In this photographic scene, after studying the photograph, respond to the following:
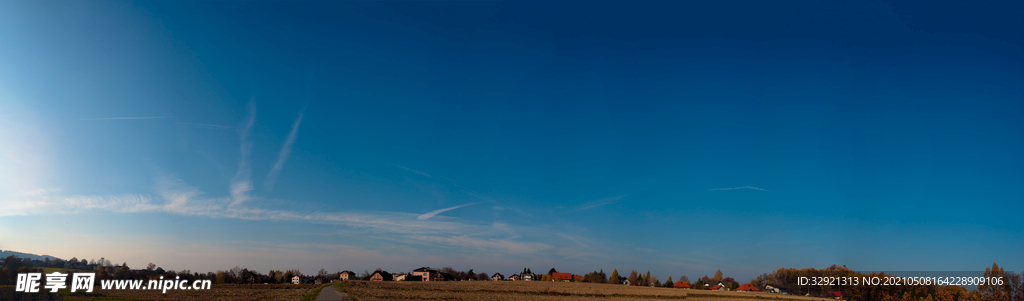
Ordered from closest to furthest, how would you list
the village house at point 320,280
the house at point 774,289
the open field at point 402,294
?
the open field at point 402,294, the village house at point 320,280, the house at point 774,289

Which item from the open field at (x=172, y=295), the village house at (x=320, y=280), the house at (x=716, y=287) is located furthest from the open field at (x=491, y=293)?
the house at (x=716, y=287)

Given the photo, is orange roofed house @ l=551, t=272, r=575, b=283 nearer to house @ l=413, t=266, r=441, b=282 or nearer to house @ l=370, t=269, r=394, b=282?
house @ l=413, t=266, r=441, b=282

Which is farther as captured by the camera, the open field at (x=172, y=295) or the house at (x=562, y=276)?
the house at (x=562, y=276)

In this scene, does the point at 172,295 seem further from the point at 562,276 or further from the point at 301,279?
the point at 562,276

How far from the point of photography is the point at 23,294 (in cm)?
3544

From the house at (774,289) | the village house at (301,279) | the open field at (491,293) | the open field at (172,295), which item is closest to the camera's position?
the open field at (172,295)

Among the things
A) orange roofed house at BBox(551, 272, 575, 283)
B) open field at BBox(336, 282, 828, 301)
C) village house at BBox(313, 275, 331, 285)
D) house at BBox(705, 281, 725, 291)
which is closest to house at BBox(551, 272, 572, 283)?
orange roofed house at BBox(551, 272, 575, 283)

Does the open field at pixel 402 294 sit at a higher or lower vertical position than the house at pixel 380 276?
higher

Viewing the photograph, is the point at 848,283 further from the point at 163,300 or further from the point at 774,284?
the point at 163,300

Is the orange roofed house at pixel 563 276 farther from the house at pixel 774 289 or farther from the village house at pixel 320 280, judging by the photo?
the village house at pixel 320 280

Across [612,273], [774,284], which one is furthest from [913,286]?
[612,273]

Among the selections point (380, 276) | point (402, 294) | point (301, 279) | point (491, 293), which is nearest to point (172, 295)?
point (402, 294)

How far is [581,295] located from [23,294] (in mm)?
59081

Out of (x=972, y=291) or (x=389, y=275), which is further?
(x=389, y=275)
